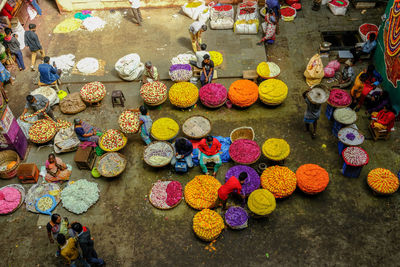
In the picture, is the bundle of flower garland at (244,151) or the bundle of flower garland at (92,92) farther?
the bundle of flower garland at (92,92)

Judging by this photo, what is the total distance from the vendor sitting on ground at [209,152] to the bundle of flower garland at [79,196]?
2787 mm

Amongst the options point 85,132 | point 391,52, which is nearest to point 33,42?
point 85,132

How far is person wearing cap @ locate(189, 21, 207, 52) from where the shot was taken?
1137 centimetres

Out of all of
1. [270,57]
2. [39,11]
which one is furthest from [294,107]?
[39,11]

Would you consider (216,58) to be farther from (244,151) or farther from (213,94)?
(244,151)

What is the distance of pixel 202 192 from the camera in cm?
825

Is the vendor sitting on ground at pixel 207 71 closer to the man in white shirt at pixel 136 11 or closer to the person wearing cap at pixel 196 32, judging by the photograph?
the person wearing cap at pixel 196 32

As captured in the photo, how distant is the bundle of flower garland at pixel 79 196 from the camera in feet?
27.4

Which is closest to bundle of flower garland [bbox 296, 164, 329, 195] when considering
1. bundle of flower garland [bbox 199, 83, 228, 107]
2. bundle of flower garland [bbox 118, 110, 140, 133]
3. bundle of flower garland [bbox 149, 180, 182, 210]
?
bundle of flower garland [bbox 149, 180, 182, 210]

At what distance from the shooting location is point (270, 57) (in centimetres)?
1188

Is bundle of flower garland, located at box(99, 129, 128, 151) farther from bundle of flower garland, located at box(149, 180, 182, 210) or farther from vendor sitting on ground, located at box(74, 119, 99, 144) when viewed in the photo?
bundle of flower garland, located at box(149, 180, 182, 210)

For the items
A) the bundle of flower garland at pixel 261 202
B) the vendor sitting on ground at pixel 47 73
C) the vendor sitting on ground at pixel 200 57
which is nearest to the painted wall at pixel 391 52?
the bundle of flower garland at pixel 261 202

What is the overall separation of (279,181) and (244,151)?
3.87ft

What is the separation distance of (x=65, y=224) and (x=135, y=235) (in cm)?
168
